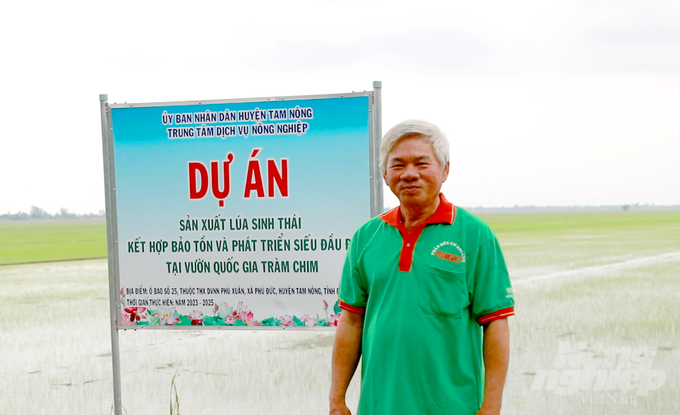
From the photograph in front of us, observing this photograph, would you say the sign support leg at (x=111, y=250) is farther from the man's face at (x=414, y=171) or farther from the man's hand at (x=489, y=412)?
the man's hand at (x=489, y=412)

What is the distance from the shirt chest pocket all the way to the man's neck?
17 centimetres

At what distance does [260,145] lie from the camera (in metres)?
3.60

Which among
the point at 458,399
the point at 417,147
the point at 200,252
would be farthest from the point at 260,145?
the point at 458,399

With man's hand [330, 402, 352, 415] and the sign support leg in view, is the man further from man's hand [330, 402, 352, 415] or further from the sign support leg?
the sign support leg

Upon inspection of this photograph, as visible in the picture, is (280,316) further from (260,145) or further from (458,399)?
(458,399)

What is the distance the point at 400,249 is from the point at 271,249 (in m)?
1.77

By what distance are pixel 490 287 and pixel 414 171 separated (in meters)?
0.43

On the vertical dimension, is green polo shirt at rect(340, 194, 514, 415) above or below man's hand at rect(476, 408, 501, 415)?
above

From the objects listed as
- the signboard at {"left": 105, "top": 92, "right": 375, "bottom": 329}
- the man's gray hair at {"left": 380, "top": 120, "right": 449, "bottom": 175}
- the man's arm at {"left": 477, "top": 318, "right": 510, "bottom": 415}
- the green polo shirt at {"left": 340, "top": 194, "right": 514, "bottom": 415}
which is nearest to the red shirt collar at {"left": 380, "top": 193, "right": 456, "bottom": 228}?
the green polo shirt at {"left": 340, "top": 194, "right": 514, "bottom": 415}

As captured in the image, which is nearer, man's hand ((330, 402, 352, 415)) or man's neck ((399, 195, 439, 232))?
man's neck ((399, 195, 439, 232))

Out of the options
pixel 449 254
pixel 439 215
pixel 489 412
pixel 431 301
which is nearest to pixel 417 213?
pixel 439 215

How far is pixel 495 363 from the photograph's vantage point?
193cm

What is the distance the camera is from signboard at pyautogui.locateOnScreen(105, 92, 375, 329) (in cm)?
352

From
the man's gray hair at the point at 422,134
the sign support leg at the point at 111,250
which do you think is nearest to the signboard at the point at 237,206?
the sign support leg at the point at 111,250
